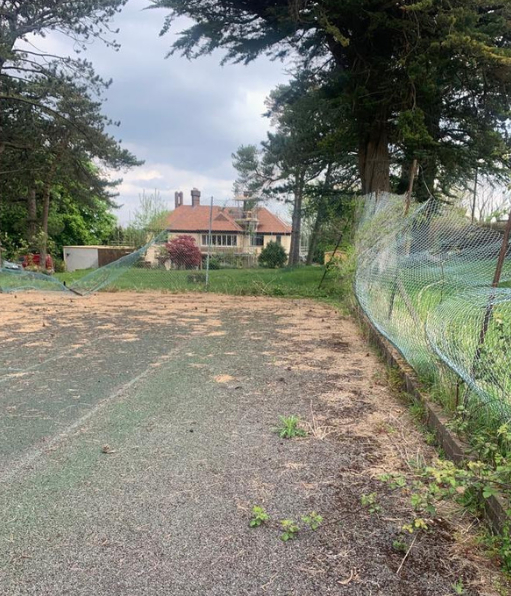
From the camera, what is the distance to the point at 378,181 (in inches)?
491

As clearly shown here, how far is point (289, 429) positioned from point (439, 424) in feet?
3.17

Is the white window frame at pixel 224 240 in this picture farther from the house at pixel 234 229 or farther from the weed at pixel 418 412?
the weed at pixel 418 412

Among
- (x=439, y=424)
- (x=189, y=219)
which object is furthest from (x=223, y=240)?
(x=189, y=219)

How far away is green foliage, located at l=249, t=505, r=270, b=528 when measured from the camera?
6.61 feet

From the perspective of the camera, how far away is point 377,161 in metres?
12.6

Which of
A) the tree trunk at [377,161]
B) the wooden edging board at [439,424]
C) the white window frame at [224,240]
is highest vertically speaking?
the tree trunk at [377,161]

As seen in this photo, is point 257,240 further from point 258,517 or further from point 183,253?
point 258,517

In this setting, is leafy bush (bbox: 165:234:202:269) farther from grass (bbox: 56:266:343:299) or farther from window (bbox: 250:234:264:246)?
window (bbox: 250:234:264:246)

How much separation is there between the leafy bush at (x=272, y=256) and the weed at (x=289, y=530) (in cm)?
2365

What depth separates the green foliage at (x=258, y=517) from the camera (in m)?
2.02

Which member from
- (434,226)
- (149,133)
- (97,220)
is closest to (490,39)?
(434,226)

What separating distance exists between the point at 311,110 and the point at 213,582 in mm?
13885

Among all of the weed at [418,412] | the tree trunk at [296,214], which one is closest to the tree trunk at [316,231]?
the tree trunk at [296,214]

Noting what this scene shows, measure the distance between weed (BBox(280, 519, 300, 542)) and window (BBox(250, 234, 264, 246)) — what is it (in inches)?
862
